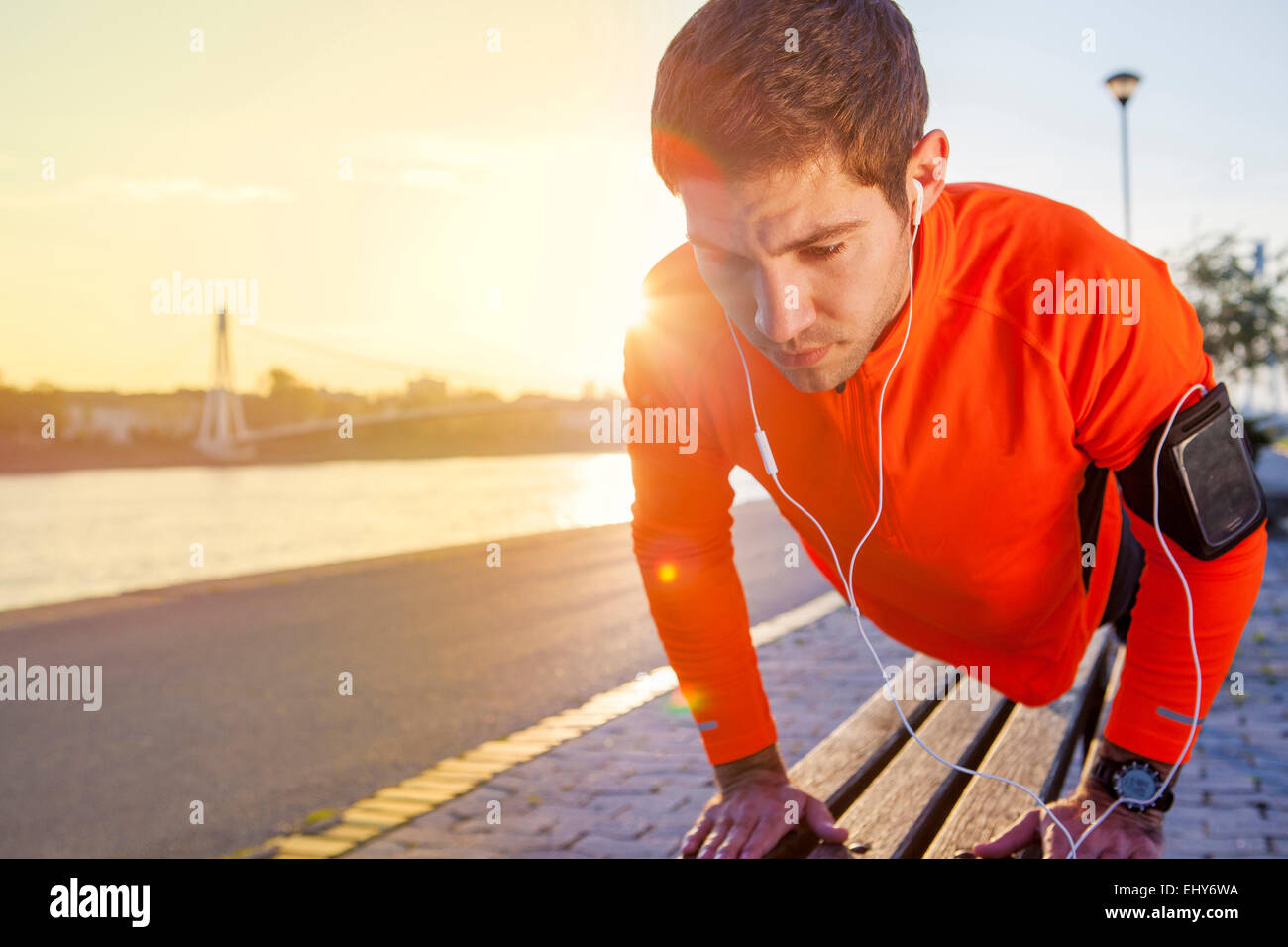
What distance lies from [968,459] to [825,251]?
447 millimetres

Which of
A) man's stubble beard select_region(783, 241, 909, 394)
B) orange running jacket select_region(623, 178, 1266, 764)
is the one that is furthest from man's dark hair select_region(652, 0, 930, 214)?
orange running jacket select_region(623, 178, 1266, 764)

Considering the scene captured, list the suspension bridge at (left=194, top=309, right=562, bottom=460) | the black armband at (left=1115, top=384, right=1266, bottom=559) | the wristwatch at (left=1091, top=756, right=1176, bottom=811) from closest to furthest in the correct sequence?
the black armband at (left=1115, top=384, right=1266, bottom=559) < the wristwatch at (left=1091, top=756, right=1176, bottom=811) < the suspension bridge at (left=194, top=309, right=562, bottom=460)

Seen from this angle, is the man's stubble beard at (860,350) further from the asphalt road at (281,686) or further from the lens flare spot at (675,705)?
the lens flare spot at (675,705)

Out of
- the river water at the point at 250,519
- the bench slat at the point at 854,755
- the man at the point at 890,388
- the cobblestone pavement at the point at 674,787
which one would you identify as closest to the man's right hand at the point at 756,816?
the man at the point at 890,388

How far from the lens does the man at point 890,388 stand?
4.77 ft

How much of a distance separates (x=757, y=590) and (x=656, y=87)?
24.2 ft

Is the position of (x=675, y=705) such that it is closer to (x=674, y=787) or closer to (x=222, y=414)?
(x=674, y=787)

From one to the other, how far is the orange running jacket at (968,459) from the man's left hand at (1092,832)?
10 centimetres

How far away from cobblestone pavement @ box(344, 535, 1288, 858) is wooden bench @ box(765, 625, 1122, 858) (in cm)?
97

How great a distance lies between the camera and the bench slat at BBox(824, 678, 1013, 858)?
1.78 meters

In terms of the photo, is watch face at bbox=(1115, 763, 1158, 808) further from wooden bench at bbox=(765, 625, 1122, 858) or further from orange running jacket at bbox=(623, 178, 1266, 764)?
wooden bench at bbox=(765, 625, 1122, 858)

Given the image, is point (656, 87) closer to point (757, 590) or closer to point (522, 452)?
point (757, 590)
